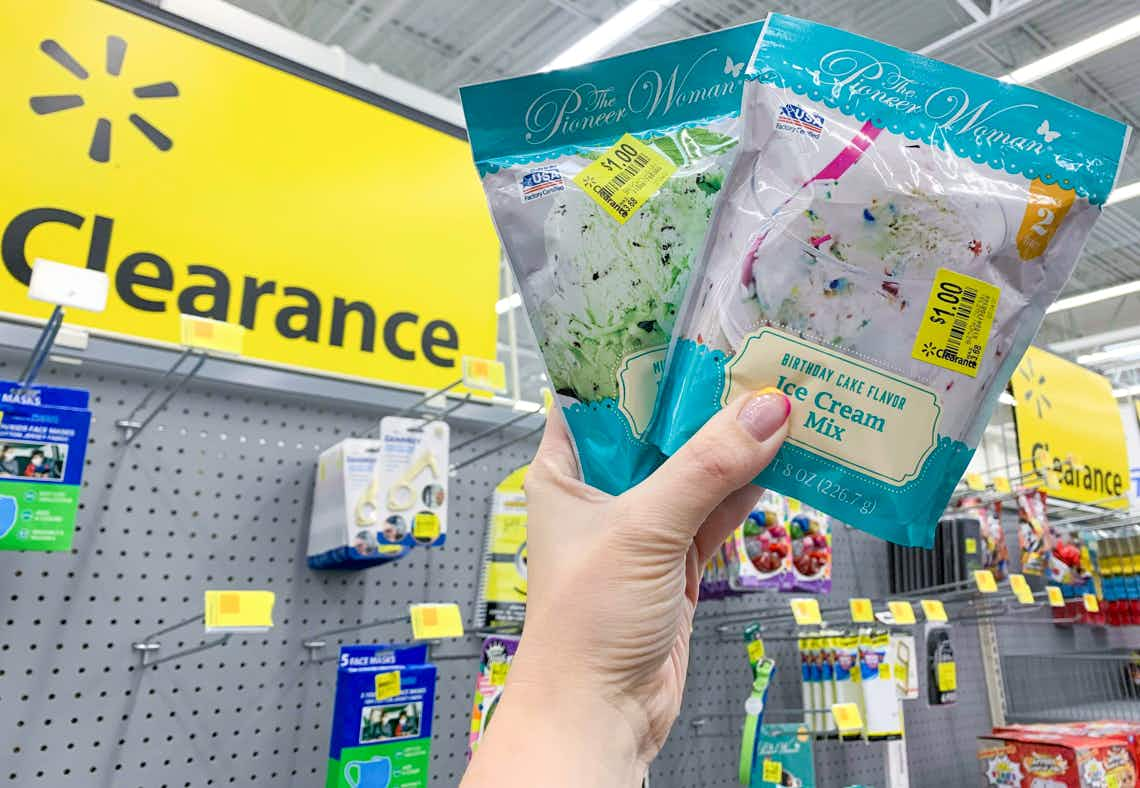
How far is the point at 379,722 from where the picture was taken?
4.08 feet

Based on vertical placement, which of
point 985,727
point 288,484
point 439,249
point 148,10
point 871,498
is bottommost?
point 985,727

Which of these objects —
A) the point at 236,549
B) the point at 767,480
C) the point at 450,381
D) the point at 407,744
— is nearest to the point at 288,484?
the point at 236,549

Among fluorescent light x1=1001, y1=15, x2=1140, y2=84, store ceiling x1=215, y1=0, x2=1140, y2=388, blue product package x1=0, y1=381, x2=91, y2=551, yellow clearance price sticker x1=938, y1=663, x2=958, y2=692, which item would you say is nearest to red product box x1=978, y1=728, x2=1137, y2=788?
yellow clearance price sticker x1=938, y1=663, x2=958, y2=692

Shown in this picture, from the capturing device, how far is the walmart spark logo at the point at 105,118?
1.40 meters

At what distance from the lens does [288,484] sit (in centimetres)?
150

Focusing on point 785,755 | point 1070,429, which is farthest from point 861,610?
point 1070,429

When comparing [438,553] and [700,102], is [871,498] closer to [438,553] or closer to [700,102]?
[700,102]

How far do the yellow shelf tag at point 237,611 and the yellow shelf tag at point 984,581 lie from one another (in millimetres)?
1943

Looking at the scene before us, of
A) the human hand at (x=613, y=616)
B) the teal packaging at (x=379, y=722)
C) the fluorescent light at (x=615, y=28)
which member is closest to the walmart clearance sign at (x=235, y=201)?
the teal packaging at (x=379, y=722)

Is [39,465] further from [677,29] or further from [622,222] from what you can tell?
[677,29]

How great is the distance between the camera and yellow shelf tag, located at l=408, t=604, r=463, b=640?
129 centimetres

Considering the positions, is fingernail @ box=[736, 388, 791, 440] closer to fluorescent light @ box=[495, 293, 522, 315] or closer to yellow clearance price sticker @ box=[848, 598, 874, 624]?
fluorescent light @ box=[495, 293, 522, 315]

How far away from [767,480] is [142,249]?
3.93 feet

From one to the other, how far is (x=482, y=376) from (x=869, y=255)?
0.82 meters
